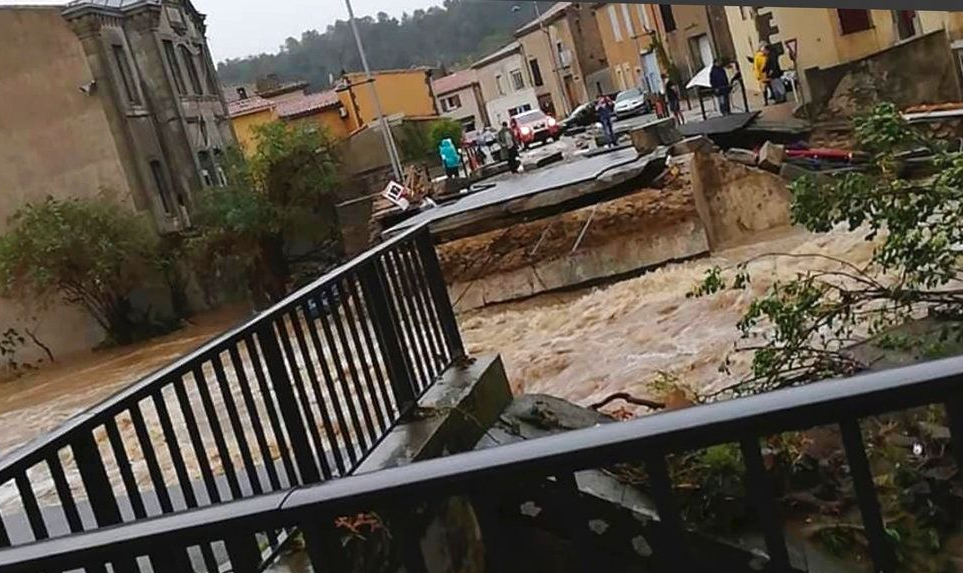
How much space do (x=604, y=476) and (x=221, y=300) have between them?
893 inches

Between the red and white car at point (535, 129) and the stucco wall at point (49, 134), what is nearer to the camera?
A: the stucco wall at point (49, 134)

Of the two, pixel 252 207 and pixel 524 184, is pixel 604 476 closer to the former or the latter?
pixel 524 184

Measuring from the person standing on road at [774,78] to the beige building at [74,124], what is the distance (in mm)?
14639

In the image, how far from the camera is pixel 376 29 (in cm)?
4403

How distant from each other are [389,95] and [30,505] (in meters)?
41.5

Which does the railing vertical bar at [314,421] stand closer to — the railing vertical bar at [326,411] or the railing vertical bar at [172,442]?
the railing vertical bar at [326,411]

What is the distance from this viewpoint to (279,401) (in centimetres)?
353

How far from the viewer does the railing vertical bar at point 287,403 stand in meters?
3.47

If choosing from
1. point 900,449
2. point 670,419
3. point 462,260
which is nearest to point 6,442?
point 462,260

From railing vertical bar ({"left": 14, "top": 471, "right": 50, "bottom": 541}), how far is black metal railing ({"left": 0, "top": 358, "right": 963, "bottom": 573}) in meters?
0.89

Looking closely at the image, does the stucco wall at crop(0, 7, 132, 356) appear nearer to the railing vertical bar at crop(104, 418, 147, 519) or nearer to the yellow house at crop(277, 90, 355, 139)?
the yellow house at crop(277, 90, 355, 139)

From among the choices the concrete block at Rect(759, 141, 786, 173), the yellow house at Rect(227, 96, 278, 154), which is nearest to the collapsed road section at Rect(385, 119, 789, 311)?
the concrete block at Rect(759, 141, 786, 173)

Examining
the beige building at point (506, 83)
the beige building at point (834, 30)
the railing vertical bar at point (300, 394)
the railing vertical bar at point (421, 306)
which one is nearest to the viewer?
the railing vertical bar at point (300, 394)

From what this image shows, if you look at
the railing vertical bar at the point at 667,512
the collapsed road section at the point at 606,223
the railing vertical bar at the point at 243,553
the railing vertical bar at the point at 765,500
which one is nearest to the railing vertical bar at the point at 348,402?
the railing vertical bar at the point at 243,553
